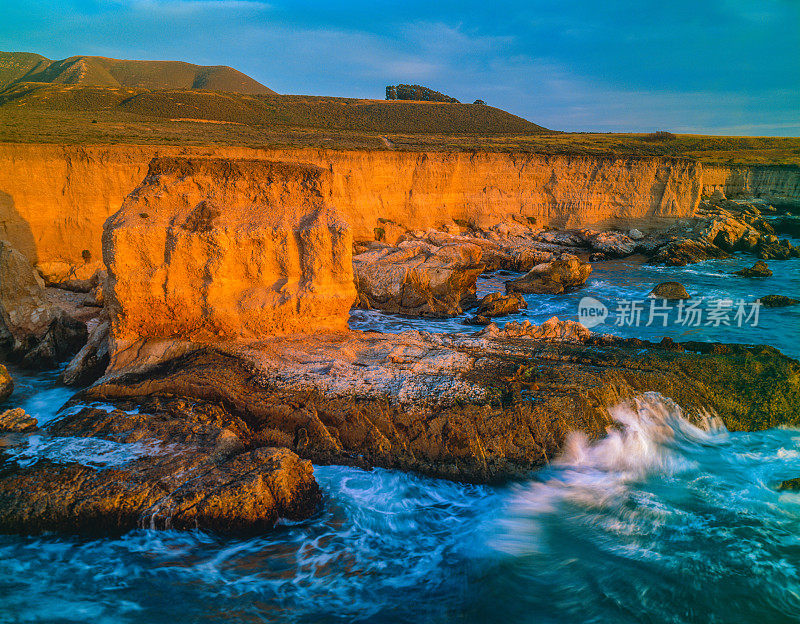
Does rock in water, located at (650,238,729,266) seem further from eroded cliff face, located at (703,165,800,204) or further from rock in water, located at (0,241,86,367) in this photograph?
rock in water, located at (0,241,86,367)

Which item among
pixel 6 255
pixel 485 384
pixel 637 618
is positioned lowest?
pixel 637 618

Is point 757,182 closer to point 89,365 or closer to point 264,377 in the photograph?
point 264,377

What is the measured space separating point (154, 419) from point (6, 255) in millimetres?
6683

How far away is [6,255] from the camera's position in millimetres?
9398

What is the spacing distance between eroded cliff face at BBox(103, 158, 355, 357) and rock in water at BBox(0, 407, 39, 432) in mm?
1583

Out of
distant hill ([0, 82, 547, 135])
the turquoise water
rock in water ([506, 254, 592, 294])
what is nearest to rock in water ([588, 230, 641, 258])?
the turquoise water

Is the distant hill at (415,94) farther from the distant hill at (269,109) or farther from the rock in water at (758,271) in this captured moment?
the rock in water at (758,271)

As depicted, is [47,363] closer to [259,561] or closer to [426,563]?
[259,561]

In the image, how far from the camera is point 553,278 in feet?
55.6

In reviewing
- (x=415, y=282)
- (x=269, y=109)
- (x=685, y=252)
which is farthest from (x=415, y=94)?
(x=415, y=282)

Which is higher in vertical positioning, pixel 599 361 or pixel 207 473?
pixel 599 361

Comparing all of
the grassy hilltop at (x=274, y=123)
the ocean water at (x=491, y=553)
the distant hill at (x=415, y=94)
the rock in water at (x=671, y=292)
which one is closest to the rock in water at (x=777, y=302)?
the rock in water at (x=671, y=292)

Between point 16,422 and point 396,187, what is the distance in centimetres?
2028

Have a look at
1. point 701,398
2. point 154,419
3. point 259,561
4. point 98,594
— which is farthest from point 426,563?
point 701,398
